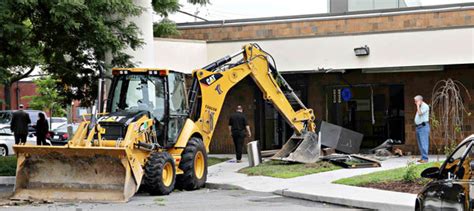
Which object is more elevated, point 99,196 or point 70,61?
point 70,61

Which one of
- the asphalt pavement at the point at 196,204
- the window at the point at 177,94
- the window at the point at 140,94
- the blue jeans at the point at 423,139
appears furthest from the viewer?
the blue jeans at the point at 423,139

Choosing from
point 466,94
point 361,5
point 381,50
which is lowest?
point 466,94

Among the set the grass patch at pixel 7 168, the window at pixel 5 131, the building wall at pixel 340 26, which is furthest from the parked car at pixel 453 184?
the window at pixel 5 131

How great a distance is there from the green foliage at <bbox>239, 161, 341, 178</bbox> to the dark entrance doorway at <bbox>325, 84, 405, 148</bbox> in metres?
6.40

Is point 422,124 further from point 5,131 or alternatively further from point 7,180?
point 5,131

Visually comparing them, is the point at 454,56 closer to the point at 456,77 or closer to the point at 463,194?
the point at 456,77

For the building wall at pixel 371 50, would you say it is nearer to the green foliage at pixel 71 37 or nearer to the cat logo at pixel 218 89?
the green foliage at pixel 71 37

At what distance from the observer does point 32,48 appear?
19.6 metres

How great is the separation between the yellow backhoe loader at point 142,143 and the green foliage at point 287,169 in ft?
1.35

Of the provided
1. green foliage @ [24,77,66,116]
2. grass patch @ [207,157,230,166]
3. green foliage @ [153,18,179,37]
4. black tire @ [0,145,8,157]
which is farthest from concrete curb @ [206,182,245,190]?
green foliage @ [24,77,66,116]

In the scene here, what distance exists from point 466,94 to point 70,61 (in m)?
12.6

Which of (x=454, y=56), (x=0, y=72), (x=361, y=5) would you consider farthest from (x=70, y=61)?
(x=361, y=5)

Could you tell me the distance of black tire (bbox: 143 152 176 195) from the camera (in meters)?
13.9

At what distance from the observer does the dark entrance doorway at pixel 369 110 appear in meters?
24.5
